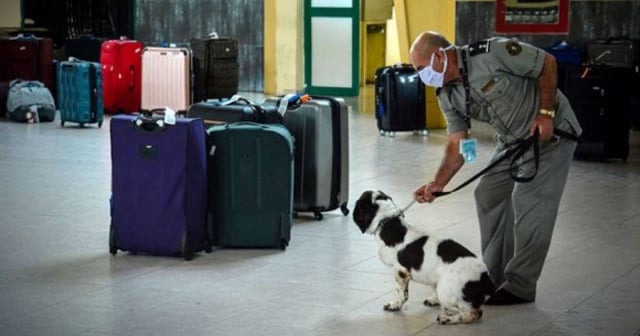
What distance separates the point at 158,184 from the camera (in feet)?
23.6

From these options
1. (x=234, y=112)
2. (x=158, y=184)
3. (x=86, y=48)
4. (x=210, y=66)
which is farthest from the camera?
(x=86, y=48)

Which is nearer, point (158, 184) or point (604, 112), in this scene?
point (158, 184)

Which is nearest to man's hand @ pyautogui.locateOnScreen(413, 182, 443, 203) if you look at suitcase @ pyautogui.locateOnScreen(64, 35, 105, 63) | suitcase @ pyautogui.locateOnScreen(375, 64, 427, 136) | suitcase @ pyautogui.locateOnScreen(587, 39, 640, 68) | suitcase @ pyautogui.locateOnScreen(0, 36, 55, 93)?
suitcase @ pyautogui.locateOnScreen(375, 64, 427, 136)

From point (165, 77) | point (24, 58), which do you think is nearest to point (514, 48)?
point (165, 77)

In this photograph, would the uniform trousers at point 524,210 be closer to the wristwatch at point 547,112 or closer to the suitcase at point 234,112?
the wristwatch at point 547,112

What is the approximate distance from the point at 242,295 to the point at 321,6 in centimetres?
1296

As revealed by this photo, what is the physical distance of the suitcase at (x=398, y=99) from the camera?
540 inches

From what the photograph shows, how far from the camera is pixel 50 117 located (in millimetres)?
15117

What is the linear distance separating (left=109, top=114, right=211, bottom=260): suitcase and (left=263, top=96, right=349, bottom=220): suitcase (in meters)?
1.35

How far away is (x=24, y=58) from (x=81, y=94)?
2527mm

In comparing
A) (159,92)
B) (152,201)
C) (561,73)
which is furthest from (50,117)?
(152,201)

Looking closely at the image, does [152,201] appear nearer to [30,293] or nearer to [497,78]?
[30,293]

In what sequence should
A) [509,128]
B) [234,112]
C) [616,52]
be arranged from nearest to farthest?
[509,128]
[234,112]
[616,52]

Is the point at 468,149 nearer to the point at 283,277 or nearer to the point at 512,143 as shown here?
the point at 512,143
